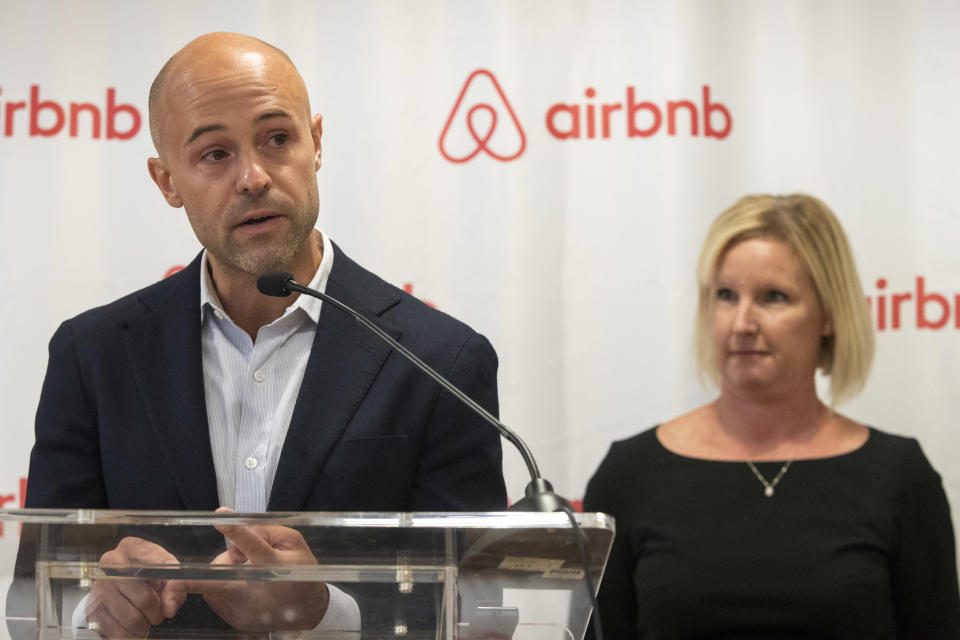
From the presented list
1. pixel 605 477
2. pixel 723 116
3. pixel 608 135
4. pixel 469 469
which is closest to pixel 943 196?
Result: pixel 723 116

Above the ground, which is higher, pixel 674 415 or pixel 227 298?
pixel 227 298

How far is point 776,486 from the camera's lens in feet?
7.60

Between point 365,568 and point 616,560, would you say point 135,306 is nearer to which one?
point 365,568

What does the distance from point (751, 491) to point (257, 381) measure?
108 centimetres

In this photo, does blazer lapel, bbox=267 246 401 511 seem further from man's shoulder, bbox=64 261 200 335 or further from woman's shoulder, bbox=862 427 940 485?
woman's shoulder, bbox=862 427 940 485

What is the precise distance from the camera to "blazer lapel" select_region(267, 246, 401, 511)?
1595 mm

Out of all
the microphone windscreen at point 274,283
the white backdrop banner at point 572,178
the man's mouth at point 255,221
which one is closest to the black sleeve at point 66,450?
the man's mouth at point 255,221

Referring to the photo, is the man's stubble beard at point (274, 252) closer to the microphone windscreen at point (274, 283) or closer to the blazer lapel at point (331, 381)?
the blazer lapel at point (331, 381)

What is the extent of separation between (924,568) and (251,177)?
4.79 ft

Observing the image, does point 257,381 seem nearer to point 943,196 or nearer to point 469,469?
point 469,469

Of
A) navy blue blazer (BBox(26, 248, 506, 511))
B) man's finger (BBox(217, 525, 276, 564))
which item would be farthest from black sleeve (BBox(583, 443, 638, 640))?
man's finger (BBox(217, 525, 276, 564))

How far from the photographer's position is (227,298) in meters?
1.81

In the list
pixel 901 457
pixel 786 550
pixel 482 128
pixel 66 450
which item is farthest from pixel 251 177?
pixel 901 457

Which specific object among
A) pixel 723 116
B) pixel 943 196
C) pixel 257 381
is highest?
pixel 723 116
